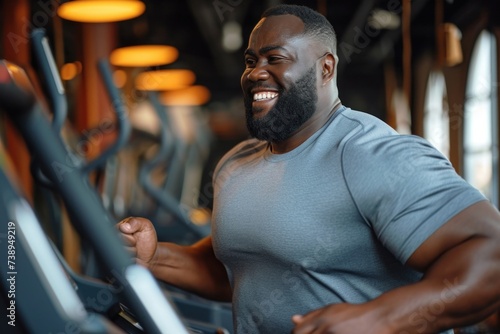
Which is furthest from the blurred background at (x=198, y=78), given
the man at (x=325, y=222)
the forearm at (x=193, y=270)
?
the man at (x=325, y=222)

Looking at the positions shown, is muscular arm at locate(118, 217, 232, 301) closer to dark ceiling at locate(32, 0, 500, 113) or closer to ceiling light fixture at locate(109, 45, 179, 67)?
dark ceiling at locate(32, 0, 500, 113)

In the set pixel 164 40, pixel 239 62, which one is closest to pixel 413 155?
pixel 164 40

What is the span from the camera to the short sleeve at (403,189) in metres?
1.29

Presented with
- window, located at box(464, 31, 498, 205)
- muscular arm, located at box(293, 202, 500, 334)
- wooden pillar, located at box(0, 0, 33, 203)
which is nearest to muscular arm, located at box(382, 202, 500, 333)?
muscular arm, located at box(293, 202, 500, 334)

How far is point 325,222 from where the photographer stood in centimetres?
143

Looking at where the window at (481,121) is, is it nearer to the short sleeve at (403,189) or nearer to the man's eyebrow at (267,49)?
the man's eyebrow at (267,49)

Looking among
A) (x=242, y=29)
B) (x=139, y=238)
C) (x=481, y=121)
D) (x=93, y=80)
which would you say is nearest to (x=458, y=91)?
(x=481, y=121)

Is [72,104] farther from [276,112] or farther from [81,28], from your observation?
[276,112]

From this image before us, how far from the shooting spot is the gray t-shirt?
1317mm

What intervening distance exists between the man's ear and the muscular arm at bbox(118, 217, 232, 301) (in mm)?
509

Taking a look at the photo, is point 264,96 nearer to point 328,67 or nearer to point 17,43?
point 328,67

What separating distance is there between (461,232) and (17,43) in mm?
3899

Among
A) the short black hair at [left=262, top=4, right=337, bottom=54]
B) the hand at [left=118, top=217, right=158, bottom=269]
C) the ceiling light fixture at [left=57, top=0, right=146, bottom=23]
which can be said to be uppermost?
the short black hair at [left=262, top=4, right=337, bottom=54]

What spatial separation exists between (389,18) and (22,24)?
17.0ft
